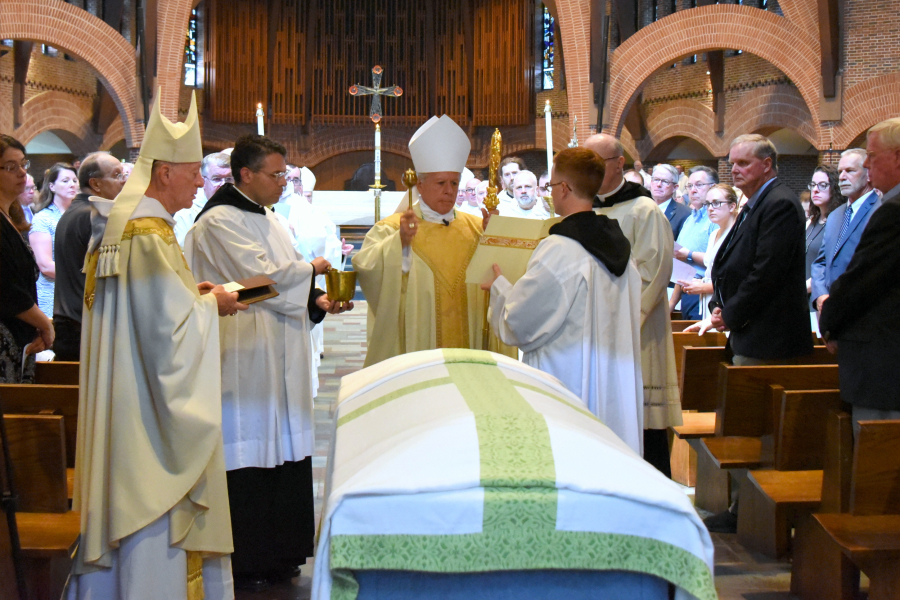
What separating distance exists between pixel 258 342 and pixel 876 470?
215cm

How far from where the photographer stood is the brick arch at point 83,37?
14.0 m

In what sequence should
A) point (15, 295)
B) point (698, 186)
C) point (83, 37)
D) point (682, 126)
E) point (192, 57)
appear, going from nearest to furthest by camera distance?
point (15, 295), point (698, 186), point (83, 37), point (682, 126), point (192, 57)

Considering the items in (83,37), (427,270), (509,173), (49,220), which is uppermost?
(83,37)

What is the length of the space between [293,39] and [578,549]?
2047cm

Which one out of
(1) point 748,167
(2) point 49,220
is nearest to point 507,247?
(1) point 748,167

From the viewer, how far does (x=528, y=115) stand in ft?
65.9

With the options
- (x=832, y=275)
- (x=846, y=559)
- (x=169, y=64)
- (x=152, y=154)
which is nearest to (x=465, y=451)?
(x=152, y=154)

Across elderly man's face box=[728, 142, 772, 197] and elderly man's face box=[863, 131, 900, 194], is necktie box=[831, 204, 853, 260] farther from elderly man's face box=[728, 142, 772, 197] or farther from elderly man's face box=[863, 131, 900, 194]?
elderly man's face box=[863, 131, 900, 194]

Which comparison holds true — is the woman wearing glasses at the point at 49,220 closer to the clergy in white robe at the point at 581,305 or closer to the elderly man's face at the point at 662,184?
the clergy in white robe at the point at 581,305

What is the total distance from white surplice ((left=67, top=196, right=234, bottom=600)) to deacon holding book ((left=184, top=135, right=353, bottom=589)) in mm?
680

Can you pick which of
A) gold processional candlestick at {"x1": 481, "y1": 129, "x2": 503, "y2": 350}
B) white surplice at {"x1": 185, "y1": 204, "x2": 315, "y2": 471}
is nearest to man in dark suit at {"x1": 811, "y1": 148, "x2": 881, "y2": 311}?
gold processional candlestick at {"x1": 481, "y1": 129, "x2": 503, "y2": 350}

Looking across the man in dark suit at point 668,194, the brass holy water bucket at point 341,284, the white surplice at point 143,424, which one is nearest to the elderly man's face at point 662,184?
the man in dark suit at point 668,194

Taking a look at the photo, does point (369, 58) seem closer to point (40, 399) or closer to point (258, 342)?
point (258, 342)

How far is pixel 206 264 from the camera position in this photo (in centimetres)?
335
